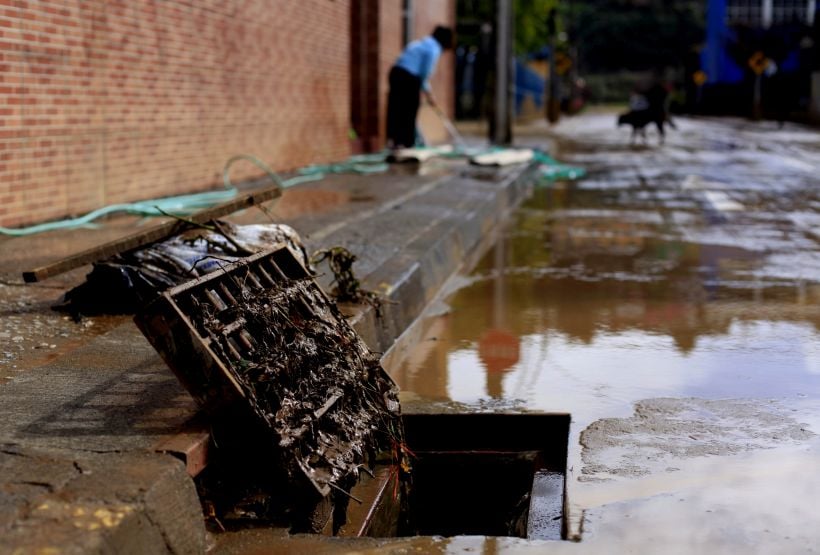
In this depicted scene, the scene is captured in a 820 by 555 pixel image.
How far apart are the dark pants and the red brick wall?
1.90 meters

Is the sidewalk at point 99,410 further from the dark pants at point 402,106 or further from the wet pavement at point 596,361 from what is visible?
the dark pants at point 402,106

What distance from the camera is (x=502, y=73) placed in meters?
23.3

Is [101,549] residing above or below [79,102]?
below

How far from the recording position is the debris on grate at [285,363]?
366 centimetres

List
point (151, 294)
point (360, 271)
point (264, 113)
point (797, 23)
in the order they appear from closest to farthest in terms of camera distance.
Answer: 1. point (151, 294)
2. point (360, 271)
3. point (264, 113)
4. point (797, 23)

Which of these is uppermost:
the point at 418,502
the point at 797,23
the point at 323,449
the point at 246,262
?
the point at 797,23

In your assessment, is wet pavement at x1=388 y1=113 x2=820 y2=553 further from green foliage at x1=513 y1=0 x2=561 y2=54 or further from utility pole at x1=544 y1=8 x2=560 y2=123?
green foliage at x1=513 y1=0 x2=561 y2=54

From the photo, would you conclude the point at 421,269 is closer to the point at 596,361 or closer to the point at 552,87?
the point at 596,361

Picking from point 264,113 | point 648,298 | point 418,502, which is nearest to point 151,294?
point 418,502

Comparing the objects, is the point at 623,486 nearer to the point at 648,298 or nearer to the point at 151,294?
the point at 151,294

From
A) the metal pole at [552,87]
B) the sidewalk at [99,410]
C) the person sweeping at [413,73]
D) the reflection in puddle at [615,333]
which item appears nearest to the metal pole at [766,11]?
the metal pole at [552,87]

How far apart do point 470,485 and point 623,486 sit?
2.63ft

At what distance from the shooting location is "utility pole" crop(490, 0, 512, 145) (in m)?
23.0

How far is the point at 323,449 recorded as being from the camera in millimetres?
3812
